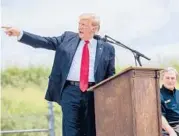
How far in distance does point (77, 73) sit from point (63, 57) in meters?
0.13

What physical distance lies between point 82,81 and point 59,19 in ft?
5.44

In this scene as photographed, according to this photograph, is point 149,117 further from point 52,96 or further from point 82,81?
point 52,96

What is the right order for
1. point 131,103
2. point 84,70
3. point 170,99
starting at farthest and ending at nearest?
point 170,99 → point 84,70 → point 131,103

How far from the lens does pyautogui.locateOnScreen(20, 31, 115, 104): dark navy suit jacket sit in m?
2.99

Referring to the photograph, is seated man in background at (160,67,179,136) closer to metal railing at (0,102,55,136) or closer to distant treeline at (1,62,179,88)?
distant treeline at (1,62,179,88)

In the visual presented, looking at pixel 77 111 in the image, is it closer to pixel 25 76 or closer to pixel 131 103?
pixel 131 103

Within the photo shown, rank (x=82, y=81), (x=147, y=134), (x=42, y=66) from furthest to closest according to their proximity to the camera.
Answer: (x=42, y=66) < (x=82, y=81) < (x=147, y=134)

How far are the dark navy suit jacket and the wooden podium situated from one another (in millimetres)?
283

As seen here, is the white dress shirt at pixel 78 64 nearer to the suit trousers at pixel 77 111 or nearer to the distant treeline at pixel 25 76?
the suit trousers at pixel 77 111

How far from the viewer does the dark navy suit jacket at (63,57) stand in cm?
299

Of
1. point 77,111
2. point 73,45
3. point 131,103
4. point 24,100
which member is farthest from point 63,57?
point 24,100

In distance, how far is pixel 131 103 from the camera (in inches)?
101

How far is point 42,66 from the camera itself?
4445mm

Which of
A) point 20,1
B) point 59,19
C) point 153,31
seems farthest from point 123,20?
point 20,1
